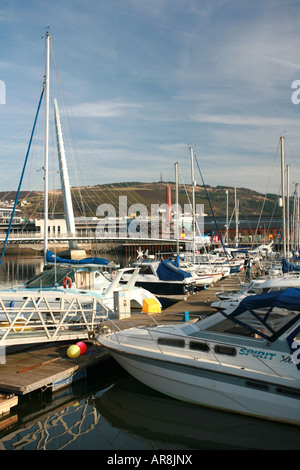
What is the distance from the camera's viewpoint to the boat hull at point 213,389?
8062 mm

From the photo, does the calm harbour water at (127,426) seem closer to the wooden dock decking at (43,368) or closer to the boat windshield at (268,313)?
the wooden dock decking at (43,368)

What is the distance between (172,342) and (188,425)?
1762mm

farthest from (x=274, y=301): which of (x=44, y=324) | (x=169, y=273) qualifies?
(x=169, y=273)

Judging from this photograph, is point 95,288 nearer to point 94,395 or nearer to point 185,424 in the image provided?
point 94,395

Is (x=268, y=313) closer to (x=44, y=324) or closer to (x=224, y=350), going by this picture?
(x=224, y=350)

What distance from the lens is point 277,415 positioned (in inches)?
320

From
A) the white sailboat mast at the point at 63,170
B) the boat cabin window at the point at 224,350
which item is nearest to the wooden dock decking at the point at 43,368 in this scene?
the boat cabin window at the point at 224,350

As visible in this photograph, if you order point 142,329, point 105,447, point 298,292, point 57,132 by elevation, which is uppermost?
point 57,132

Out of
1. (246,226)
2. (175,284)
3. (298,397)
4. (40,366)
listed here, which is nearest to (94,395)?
(40,366)

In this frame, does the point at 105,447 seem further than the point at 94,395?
No

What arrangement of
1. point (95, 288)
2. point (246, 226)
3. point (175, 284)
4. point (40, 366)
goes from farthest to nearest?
point (246, 226)
point (175, 284)
point (95, 288)
point (40, 366)

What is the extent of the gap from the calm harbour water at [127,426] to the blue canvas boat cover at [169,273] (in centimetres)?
1376
